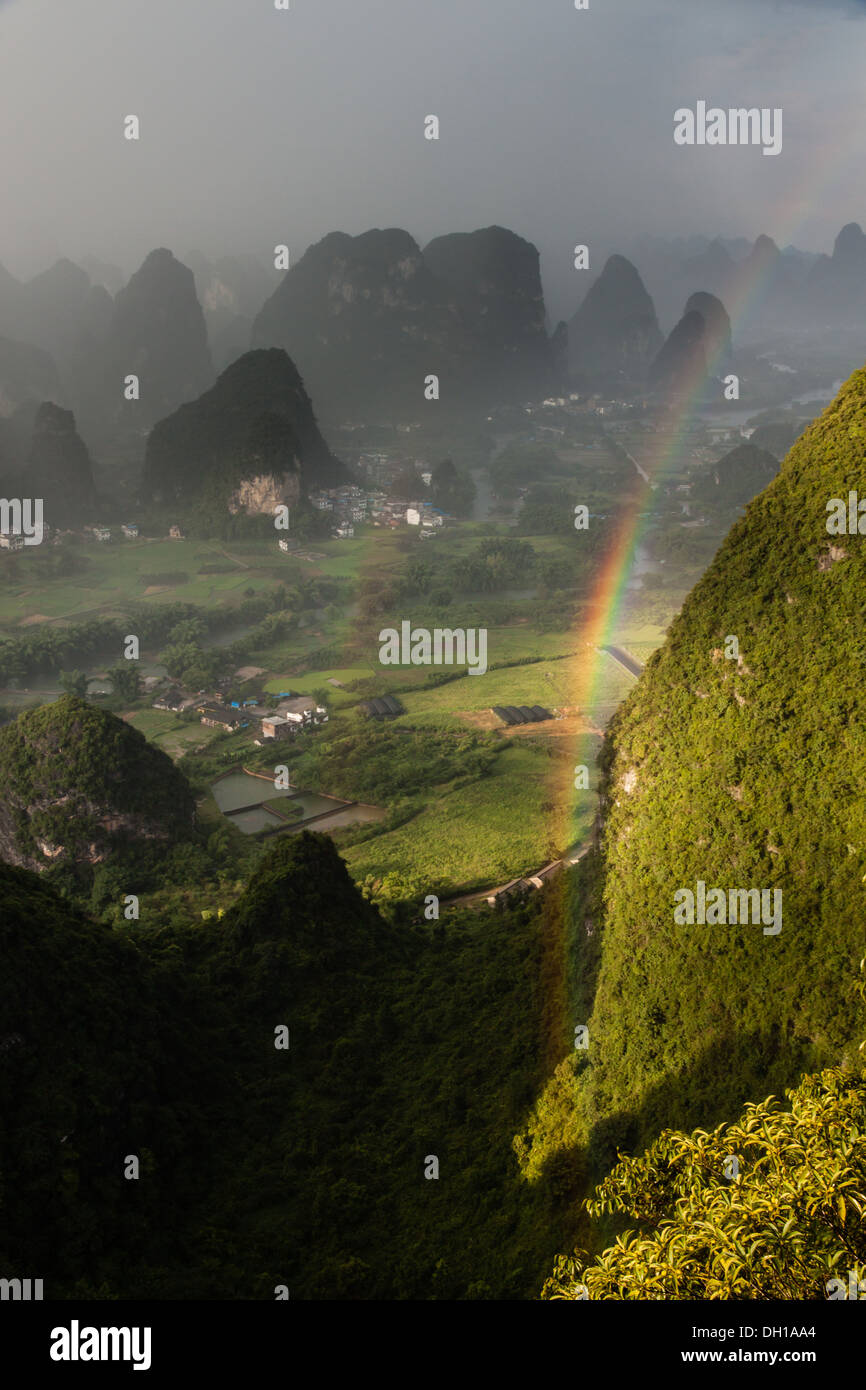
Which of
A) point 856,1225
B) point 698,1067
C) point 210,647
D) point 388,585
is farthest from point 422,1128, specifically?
point 388,585

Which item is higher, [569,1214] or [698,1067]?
[698,1067]

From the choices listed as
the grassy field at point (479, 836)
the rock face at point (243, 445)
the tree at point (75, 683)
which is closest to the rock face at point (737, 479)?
the rock face at point (243, 445)

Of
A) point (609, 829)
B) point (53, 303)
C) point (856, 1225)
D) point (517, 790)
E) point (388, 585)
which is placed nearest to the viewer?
point (856, 1225)

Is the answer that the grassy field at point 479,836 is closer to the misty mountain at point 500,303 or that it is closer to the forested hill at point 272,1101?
the forested hill at point 272,1101

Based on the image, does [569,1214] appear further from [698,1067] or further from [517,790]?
[517,790]

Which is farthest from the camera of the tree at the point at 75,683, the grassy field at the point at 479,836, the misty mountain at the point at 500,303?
the misty mountain at the point at 500,303

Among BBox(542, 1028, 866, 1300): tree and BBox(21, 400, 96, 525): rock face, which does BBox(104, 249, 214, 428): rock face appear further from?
BBox(542, 1028, 866, 1300): tree
